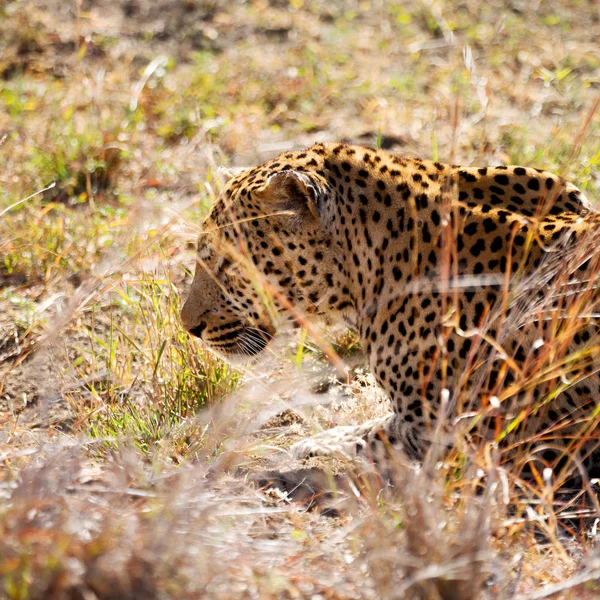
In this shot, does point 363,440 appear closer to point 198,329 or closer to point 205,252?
point 198,329

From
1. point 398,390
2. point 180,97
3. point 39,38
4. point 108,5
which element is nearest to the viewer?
point 398,390

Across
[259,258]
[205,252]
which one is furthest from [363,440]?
[205,252]

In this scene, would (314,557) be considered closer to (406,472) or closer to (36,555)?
(406,472)

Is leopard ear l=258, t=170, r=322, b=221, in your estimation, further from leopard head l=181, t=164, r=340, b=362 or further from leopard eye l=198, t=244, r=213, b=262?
leopard eye l=198, t=244, r=213, b=262

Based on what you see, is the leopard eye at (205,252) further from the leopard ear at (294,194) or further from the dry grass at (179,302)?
the leopard ear at (294,194)

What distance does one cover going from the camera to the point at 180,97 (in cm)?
852

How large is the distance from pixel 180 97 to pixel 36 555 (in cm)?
618

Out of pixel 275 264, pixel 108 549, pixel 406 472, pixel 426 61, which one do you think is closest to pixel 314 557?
pixel 406 472

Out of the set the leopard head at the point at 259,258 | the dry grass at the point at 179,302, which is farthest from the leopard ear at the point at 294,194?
the dry grass at the point at 179,302

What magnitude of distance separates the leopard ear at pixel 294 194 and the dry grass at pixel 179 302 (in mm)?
423

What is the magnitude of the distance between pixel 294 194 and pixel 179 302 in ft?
Result: 3.51

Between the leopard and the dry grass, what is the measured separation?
9.0 inches

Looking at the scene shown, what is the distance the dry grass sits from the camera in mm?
3037

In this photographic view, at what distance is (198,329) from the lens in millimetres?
4926
